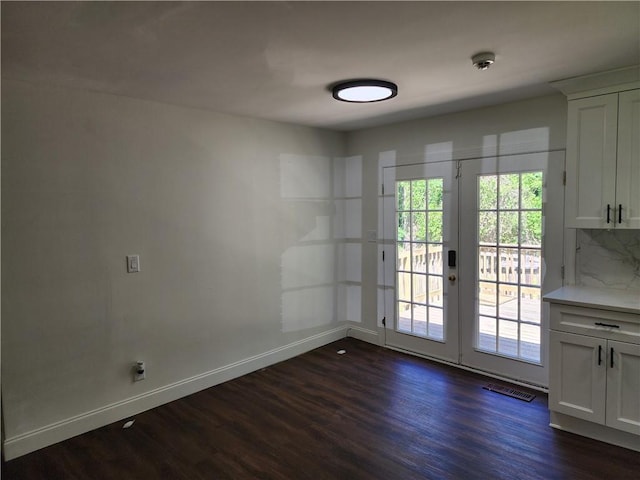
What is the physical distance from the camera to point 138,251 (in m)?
3.06

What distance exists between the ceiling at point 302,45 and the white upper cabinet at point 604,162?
0.29 m

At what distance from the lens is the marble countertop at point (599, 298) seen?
8.13 ft

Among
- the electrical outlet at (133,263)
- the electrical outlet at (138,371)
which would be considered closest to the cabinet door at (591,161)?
the electrical outlet at (133,263)

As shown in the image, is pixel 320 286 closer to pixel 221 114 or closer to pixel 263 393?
pixel 263 393

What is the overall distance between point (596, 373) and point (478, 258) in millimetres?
1311

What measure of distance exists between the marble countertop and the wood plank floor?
2.87 feet

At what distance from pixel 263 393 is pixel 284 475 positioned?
1.07 m

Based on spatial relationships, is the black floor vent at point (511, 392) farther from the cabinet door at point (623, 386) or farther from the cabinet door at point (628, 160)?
the cabinet door at point (628, 160)

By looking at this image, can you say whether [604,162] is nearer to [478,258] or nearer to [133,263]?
[478,258]

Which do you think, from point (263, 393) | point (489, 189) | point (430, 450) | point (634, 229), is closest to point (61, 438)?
point (263, 393)

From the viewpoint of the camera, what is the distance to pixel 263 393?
3.37 metres

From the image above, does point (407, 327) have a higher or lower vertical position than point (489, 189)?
lower

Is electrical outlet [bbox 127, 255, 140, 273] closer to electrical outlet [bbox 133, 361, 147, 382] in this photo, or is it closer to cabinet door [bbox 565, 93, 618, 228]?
electrical outlet [bbox 133, 361, 147, 382]

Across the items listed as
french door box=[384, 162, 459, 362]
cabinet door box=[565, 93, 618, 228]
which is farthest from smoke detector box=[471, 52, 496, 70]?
french door box=[384, 162, 459, 362]
